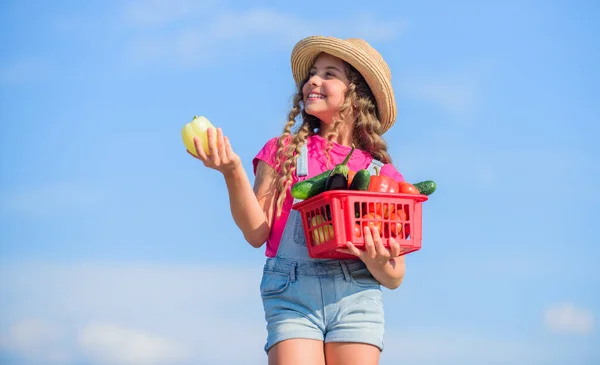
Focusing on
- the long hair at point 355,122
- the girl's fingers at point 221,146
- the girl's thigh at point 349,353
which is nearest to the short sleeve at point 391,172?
the long hair at point 355,122

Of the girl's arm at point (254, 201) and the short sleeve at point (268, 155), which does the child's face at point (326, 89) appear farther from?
the girl's arm at point (254, 201)

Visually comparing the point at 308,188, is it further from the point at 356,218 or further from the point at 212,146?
the point at 212,146

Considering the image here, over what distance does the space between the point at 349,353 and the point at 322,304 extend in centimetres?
35

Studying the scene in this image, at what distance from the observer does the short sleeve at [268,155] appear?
5.71m

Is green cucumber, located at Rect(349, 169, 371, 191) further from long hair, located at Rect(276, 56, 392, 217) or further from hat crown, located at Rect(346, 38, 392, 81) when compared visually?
hat crown, located at Rect(346, 38, 392, 81)

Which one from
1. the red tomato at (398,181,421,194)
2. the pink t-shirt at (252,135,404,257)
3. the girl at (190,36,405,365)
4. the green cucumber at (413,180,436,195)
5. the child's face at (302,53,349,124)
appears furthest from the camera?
the child's face at (302,53,349,124)

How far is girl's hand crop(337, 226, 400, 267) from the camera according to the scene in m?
4.83

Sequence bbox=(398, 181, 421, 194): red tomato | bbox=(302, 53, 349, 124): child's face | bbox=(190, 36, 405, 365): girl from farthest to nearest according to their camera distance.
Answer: bbox=(302, 53, 349, 124): child's face → bbox=(190, 36, 405, 365): girl → bbox=(398, 181, 421, 194): red tomato

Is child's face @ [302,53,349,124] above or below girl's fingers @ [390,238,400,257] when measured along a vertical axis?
above

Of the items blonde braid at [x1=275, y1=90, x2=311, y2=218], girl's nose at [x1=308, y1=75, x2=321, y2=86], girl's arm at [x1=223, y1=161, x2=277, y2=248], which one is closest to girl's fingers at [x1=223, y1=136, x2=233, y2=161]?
girl's arm at [x1=223, y1=161, x2=277, y2=248]

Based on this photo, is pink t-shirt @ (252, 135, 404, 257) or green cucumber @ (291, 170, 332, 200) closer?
green cucumber @ (291, 170, 332, 200)

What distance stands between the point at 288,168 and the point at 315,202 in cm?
66

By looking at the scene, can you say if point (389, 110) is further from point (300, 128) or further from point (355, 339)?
point (355, 339)

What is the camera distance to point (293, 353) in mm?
5078
